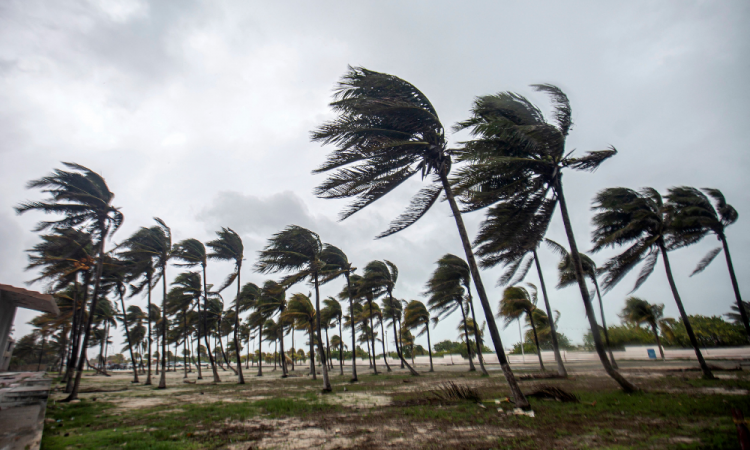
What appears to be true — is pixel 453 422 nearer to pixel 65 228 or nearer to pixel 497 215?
pixel 497 215

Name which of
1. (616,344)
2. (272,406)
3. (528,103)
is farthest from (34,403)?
(616,344)

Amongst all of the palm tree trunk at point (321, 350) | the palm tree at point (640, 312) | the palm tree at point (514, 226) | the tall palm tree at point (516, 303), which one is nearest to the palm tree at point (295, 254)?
the palm tree trunk at point (321, 350)

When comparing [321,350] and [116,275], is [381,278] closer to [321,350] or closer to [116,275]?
[321,350]

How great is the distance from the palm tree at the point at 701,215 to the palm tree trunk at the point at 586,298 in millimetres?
7313

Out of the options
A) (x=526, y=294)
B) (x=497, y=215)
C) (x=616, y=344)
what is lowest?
(x=616, y=344)

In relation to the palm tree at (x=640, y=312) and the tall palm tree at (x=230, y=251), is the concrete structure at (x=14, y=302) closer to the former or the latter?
the tall palm tree at (x=230, y=251)

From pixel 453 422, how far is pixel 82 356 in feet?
62.3

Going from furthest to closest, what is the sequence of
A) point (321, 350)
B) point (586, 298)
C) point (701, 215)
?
point (321, 350), point (701, 215), point (586, 298)

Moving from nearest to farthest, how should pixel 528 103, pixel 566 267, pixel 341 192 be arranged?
pixel 341 192
pixel 528 103
pixel 566 267

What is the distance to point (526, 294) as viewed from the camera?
25.5m

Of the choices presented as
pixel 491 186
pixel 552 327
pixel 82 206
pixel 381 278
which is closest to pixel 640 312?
pixel 552 327

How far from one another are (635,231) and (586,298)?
748cm

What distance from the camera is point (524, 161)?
Answer: 10.3 meters

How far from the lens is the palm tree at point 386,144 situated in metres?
9.16
